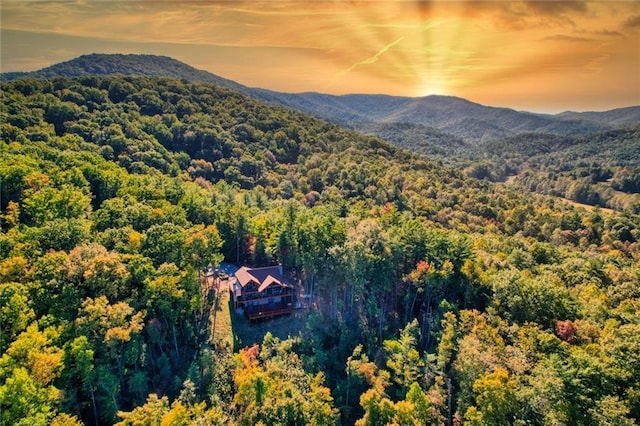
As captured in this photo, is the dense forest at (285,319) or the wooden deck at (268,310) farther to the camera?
the wooden deck at (268,310)

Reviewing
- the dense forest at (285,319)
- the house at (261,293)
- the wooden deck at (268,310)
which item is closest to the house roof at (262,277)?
the house at (261,293)

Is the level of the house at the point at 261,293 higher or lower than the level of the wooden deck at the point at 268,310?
higher

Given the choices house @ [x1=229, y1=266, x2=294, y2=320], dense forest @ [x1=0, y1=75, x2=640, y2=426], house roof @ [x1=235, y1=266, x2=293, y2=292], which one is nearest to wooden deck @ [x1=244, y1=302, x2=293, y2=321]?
house @ [x1=229, y1=266, x2=294, y2=320]

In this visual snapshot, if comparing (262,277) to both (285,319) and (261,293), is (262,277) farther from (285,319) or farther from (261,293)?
(285,319)

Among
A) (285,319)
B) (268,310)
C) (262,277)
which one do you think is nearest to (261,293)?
(262,277)

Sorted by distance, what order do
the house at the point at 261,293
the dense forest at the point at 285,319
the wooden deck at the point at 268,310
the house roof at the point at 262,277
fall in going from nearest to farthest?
the dense forest at the point at 285,319 < the wooden deck at the point at 268,310 < the house at the point at 261,293 < the house roof at the point at 262,277

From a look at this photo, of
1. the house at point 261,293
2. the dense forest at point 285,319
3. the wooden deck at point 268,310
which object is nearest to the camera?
the dense forest at point 285,319

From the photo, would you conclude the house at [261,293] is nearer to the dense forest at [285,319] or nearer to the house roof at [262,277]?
the house roof at [262,277]
